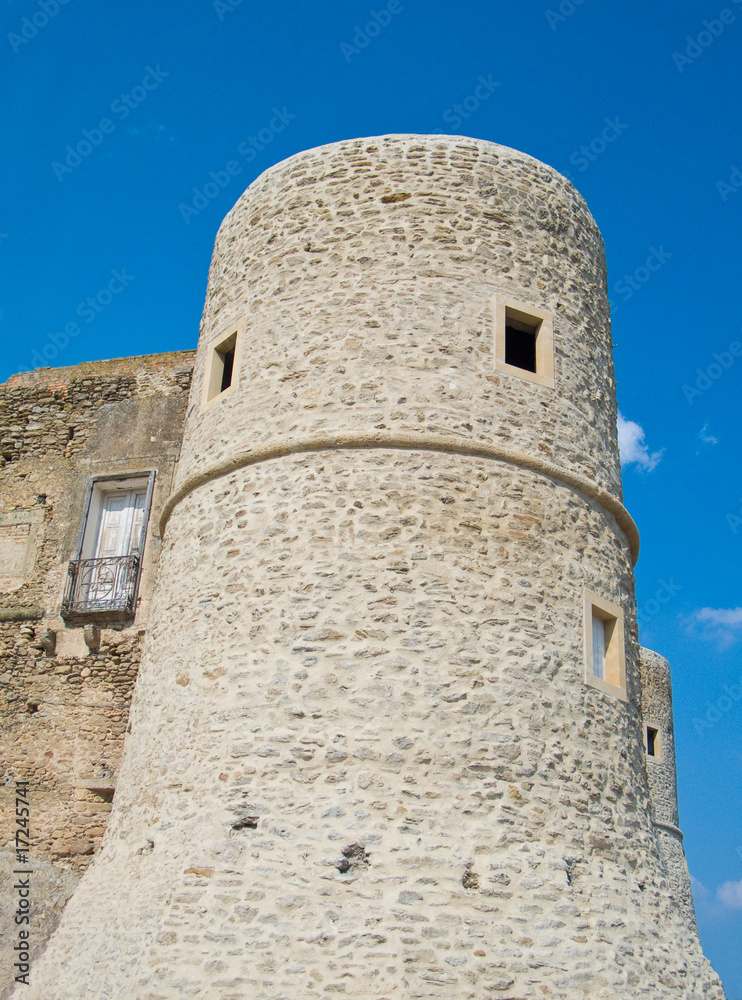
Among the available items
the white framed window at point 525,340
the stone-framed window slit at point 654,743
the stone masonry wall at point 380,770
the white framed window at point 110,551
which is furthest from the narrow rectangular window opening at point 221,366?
the stone-framed window slit at point 654,743

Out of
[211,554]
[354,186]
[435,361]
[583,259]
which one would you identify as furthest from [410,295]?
[211,554]

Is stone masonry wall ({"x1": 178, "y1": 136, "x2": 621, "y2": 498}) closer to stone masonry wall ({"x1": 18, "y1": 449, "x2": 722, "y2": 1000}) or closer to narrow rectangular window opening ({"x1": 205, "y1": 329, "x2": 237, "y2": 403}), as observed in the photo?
narrow rectangular window opening ({"x1": 205, "y1": 329, "x2": 237, "y2": 403})

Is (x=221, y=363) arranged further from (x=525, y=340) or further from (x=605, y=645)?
(x=605, y=645)

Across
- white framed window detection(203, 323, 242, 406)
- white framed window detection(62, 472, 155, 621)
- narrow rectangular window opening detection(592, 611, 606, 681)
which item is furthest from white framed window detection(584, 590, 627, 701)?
white framed window detection(62, 472, 155, 621)

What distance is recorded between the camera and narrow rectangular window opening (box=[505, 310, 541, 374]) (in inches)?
363

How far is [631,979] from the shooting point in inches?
273

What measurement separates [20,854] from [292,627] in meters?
4.28

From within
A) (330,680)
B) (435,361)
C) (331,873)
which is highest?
(435,361)

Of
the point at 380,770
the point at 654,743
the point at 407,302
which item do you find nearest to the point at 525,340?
the point at 407,302

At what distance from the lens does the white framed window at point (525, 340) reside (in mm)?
8820

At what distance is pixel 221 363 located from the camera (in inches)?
383

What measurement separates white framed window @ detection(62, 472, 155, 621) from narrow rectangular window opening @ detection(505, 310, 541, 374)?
4.35m

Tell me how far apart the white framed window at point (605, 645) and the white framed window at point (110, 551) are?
4901 millimetres

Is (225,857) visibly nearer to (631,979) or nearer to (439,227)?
(631,979)
